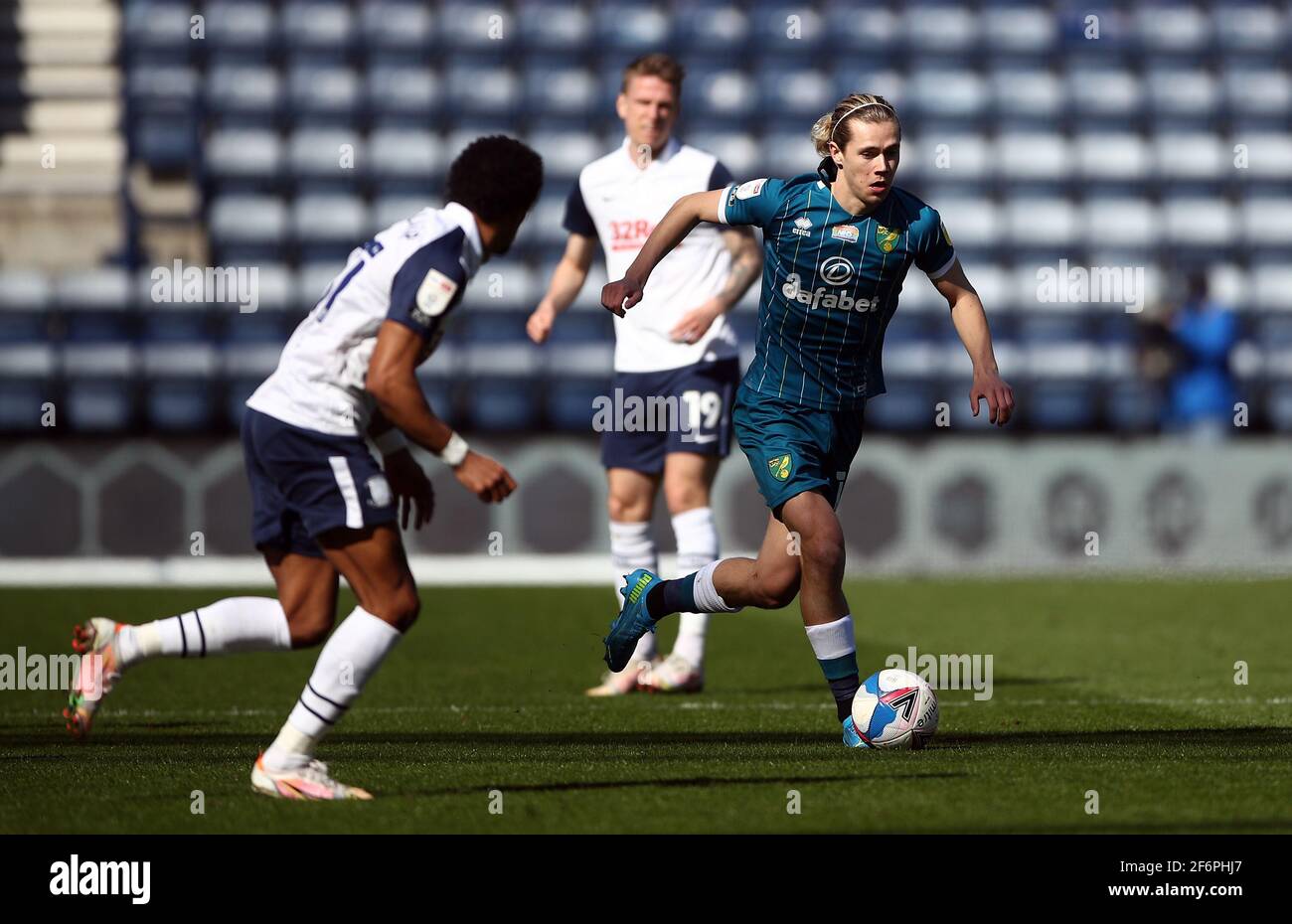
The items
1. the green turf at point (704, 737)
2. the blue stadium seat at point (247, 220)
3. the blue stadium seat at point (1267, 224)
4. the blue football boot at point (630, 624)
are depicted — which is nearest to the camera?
the green turf at point (704, 737)

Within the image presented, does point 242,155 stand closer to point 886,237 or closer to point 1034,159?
point 1034,159

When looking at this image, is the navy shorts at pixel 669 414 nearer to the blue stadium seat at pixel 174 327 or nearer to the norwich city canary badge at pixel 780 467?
the norwich city canary badge at pixel 780 467

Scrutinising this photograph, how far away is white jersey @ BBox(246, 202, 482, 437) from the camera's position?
491cm

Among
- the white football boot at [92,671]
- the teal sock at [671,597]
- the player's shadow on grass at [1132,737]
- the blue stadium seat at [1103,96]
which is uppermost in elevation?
the blue stadium seat at [1103,96]

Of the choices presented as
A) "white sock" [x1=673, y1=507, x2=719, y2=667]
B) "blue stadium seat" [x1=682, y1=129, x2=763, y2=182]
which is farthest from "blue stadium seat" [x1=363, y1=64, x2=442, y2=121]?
"white sock" [x1=673, y1=507, x2=719, y2=667]

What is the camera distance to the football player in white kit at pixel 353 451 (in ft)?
15.4

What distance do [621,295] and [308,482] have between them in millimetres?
987

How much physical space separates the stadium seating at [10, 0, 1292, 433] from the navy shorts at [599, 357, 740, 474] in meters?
6.10

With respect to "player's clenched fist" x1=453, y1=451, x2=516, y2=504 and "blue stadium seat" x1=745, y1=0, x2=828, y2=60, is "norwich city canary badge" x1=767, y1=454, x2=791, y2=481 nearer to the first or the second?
"player's clenched fist" x1=453, y1=451, x2=516, y2=504

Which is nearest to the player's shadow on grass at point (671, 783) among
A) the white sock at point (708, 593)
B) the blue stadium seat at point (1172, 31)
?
the white sock at point (708, 593)

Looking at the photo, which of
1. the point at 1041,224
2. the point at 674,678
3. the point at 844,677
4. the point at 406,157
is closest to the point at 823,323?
the point at 844,677

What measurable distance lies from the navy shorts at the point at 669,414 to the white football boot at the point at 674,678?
749mm
